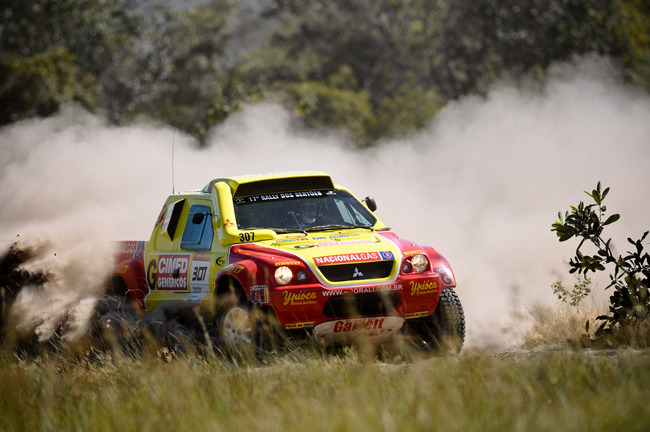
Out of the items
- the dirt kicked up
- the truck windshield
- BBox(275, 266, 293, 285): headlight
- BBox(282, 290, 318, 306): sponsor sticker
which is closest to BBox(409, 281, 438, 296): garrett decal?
BBox(282, 290, 318, 306): sponsor sticker

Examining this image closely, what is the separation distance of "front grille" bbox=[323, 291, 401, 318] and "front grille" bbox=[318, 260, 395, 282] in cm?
18

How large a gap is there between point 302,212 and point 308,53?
41.2 meters

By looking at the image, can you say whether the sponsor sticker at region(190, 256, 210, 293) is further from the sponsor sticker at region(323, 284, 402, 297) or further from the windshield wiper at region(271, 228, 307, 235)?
the sponsor sticker at region(323, 284, 402, 297)

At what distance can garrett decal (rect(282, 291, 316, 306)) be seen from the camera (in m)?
8.21

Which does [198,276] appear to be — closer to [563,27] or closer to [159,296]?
[159,296]

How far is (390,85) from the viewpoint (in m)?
46.4

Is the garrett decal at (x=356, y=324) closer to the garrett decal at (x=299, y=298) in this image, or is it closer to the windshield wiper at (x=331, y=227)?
the garrett decal at (x=299, y=298)

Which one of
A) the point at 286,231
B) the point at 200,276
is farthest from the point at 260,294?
the point at 200,276

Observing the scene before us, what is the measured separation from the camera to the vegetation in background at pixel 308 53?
120 feet

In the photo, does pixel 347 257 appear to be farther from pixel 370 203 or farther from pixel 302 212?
pixel 370 203

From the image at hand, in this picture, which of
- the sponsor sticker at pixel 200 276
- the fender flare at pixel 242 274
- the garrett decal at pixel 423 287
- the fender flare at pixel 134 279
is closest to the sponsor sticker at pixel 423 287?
the garrett decal at pixel 423 287

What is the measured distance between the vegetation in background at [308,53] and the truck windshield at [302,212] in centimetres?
2155

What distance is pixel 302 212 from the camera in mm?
9641

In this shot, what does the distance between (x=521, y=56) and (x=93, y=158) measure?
27412 mm
